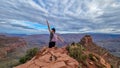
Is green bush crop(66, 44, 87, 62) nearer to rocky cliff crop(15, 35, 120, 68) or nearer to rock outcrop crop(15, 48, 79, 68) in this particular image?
rocky cliff crop(15, 35, 120, 68)

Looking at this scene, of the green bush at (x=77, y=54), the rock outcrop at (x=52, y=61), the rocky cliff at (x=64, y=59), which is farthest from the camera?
the green bush at (x=77, y=54)

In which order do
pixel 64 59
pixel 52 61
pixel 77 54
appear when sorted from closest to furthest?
1. pixel 52 61
2. pixel 64 59
3. pixel 77 54

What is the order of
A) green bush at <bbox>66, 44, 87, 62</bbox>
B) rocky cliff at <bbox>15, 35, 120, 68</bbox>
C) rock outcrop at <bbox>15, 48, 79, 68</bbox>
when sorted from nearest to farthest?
rock outcrop at <bbox>15, 48, 79, 68</bbox>, rocky cliff at <bbox>15, 35, 120, 68</bbox>, green bush at <bbox>66, 44, 87, 62</bbox>

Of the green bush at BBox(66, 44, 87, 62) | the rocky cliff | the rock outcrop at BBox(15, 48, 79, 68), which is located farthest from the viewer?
the green bush at BBox(66, 44, 87, 62)

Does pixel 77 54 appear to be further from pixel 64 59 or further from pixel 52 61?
pixel 52 61

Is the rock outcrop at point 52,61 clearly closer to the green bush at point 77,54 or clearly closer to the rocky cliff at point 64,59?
Answer: the rocky cliff at point 64,59

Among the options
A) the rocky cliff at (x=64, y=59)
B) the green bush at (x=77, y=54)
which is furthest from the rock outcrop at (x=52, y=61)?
the green bush at (x=77, y=54)

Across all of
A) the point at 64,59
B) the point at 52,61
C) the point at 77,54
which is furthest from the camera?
the point at 77,54

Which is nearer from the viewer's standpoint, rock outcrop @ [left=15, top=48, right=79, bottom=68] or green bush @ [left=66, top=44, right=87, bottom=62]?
rock outcrop @ [left=15, top=48, right=79, bottom=68]

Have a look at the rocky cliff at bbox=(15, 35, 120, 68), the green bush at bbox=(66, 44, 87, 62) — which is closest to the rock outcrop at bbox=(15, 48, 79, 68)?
the rocky cliff at bbox=(15, 35, 120, 68)

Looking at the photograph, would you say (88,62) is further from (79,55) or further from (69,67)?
(69,67)

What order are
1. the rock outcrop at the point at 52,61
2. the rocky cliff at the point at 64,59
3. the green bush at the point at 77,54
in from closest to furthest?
the rock outcrop at the point at 52,61
the rocky cliff at the point at 64,59
the green bush at the point at 77,54

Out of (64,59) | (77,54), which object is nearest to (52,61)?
(64,59)

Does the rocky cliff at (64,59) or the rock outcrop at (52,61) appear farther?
the rocky cliff at (64,59)
